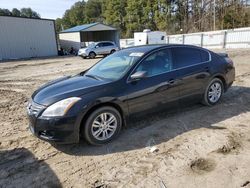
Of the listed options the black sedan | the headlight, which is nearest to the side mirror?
the black sedan

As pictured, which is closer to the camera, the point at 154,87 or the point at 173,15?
the point at 154,87

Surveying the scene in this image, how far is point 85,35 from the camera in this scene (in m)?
38.9

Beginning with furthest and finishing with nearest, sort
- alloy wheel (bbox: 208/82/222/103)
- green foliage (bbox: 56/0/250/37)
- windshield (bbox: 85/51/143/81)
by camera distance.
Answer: green foliage (bbox: 56/0/250/37), alloy wheel (bbox: 208/82/222/103), windshield (bbox: 85/51/143/81)

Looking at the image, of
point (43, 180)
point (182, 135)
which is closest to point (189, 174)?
point (182, 135)

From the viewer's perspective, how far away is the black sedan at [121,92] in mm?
3521

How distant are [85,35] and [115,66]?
36.2 metres

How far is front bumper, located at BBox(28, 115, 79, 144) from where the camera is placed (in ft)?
11.3

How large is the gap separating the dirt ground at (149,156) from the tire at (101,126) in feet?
0.44

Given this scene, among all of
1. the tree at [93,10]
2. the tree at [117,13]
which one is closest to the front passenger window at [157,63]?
the tree at [117,13]

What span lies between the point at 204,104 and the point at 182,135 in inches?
64.2

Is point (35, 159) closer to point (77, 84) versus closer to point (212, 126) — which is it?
point (77, 84)

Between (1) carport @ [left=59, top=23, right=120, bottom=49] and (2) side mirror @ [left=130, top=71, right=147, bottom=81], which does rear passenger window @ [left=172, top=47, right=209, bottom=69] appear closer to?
(2) side mirror @ [left=130, top=71, right=147, bottom=81]

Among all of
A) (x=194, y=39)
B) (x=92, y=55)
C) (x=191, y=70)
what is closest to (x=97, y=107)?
(x=191, y=70)

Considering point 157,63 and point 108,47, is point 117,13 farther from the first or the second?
point 157,63
